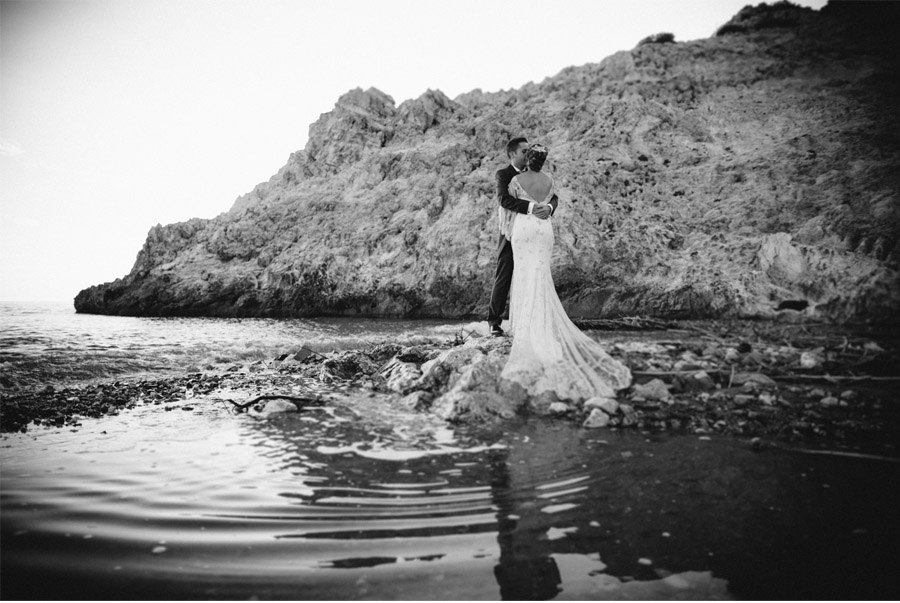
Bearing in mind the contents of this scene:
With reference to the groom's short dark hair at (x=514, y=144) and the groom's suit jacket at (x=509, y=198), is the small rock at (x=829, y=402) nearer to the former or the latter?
the groom's suit jacket at (x=509, y=198)

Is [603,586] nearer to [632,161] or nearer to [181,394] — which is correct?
[181,394]

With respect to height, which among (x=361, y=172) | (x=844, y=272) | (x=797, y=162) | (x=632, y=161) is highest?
(x=361, y=172)

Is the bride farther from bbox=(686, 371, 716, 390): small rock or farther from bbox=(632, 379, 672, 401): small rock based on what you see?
bbox=(686, 371, 716, 390): small rock

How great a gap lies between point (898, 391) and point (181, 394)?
1049 cm

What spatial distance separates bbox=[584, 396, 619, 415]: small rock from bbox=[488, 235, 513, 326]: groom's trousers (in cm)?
281

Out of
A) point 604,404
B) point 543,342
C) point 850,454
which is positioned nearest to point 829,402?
point 850,454

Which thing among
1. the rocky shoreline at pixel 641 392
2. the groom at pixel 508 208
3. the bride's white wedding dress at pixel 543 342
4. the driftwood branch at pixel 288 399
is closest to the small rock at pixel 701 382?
the rocky shoreline at pixel 641 392

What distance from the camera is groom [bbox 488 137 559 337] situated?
6.39m

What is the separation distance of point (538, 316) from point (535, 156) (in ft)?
8.43

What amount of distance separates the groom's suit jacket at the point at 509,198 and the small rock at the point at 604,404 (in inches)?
115

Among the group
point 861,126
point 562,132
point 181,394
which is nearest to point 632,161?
point 562,132

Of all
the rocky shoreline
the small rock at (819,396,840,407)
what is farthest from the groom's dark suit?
the small rock at (819,396,840,407)

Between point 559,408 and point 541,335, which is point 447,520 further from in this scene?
point 541,335

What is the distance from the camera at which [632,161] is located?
2662 centimetres
